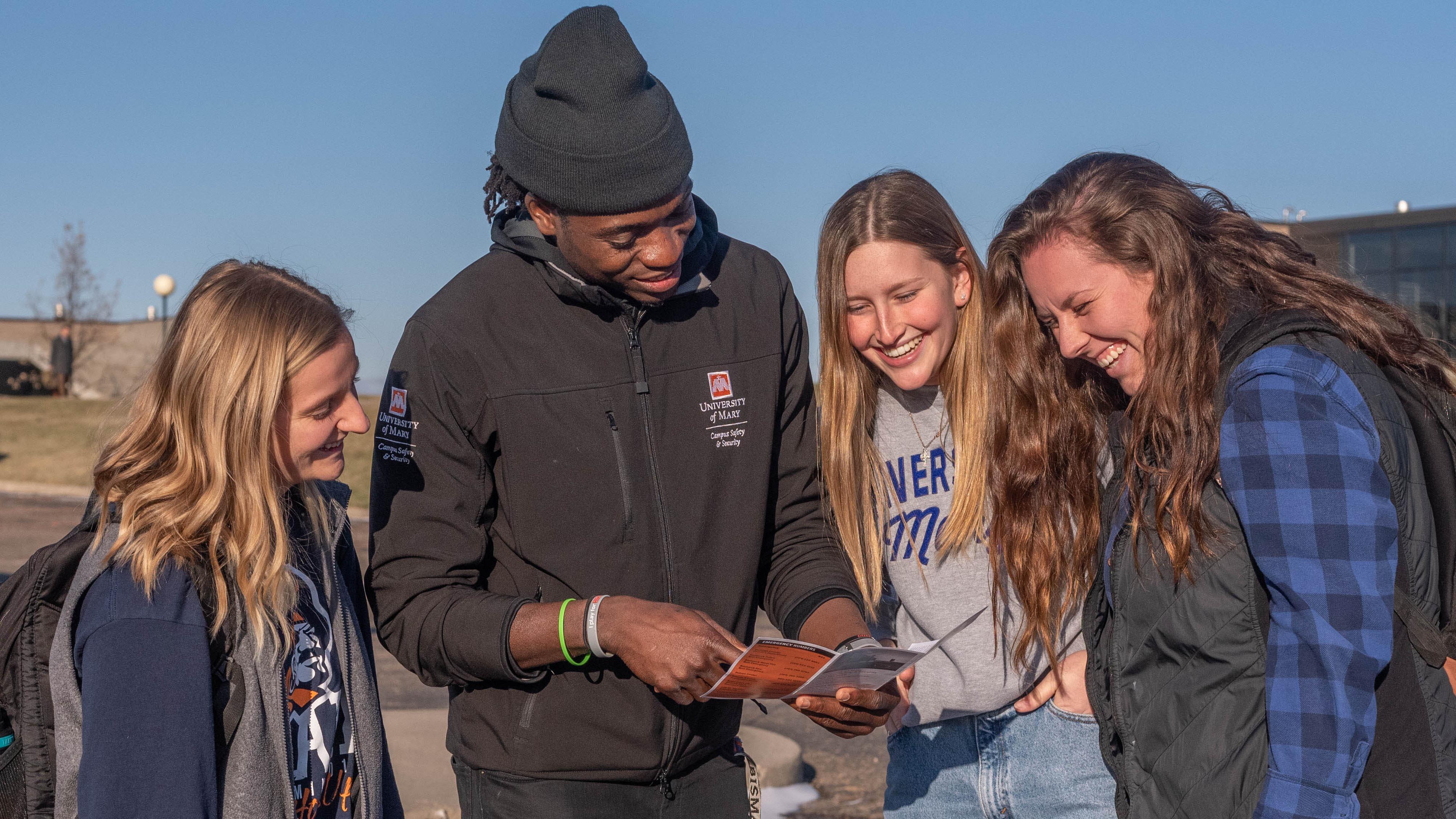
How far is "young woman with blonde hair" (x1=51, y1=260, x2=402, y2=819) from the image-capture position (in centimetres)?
204

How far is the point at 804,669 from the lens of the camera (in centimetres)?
231

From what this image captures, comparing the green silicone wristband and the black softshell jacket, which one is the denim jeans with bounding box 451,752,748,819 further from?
the green silicone wristband

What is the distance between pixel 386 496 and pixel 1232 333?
70.4 inches

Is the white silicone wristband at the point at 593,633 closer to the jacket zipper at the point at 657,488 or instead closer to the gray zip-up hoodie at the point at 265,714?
the jacket zipper at the point at 657,488

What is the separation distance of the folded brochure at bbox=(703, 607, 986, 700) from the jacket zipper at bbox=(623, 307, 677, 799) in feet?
0.99

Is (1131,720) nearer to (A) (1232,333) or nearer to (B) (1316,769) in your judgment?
(B) (1316,769)

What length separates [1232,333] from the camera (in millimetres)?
2225

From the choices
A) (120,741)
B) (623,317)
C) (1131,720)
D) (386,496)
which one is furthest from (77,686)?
(1131,720)

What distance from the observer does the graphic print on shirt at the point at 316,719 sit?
2.43 metres

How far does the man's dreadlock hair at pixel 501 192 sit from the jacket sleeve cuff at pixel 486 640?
0.96 meters

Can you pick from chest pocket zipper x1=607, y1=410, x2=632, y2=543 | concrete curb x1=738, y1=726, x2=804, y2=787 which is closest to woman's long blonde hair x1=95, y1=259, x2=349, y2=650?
chest pocket zipper x1=607, y1=410, x2=632, y2=543

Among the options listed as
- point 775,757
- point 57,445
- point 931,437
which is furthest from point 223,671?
point 57,445

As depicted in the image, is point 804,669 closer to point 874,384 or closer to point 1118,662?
point 1118,662

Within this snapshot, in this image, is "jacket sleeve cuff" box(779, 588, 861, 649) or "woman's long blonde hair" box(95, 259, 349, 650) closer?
"woman's long blonde hair" box(95, 259, 349, 650)
